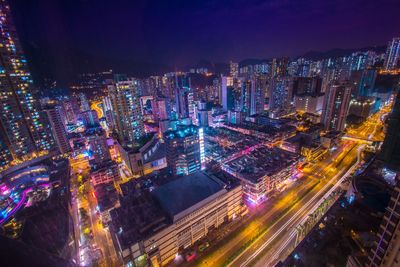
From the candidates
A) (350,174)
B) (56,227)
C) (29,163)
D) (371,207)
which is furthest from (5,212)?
(350,174)

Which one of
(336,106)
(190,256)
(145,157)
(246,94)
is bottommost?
(190,256)

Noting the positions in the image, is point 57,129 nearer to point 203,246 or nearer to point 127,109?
point 127,109

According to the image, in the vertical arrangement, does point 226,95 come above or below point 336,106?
above

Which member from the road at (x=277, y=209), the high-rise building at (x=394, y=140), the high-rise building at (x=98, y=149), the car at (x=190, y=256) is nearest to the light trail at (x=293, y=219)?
the road at (x=277, y=209)

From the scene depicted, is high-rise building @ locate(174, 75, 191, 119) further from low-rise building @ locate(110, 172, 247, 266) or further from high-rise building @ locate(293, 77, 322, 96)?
high-rise building @ locate(293, 77, 322, 96)

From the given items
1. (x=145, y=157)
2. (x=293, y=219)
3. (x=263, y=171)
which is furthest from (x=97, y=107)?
(x=293, y=219)

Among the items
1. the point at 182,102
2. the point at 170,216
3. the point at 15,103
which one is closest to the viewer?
the point at 170,216

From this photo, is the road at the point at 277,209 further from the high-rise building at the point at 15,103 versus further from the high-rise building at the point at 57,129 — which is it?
the high-rise building at the point at 57,129
